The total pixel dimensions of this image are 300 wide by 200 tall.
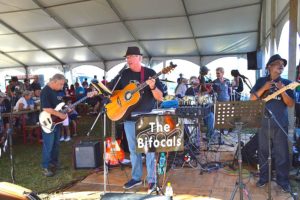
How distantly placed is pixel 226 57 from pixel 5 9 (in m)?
10.1

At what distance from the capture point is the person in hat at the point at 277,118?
144 inches

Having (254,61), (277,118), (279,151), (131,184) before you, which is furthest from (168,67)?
(254,61)

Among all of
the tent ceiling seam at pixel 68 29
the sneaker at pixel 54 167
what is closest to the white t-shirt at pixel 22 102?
the sneaker at pixel 54 167

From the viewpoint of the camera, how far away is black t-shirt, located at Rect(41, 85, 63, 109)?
16.0ft

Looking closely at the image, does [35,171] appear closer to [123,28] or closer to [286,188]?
[286,188]

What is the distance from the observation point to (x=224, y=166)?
5.14 meters

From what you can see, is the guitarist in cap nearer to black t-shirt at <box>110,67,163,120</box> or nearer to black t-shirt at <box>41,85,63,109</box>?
black t-shirt at <box>41,85,63,109</box>

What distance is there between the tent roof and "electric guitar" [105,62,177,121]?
26.2 ft

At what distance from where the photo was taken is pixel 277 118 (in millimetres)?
3814

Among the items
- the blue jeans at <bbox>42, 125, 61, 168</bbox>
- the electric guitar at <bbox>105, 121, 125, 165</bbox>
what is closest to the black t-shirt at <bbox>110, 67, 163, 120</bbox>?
the electric guitar at <bbox>105, 121, 125, 165</bbox>

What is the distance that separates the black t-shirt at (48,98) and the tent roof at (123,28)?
7.15 metres

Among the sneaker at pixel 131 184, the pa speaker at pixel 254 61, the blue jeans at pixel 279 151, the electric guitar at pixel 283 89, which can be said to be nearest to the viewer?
the electric guitar at pixel 283 89

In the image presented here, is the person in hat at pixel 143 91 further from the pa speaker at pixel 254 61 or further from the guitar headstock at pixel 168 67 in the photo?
the pa speaker at pixel 254 61

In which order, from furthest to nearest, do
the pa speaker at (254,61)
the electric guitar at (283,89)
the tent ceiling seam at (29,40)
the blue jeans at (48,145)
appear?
the tent ceiling seam at (29,40)
the pa speaker at (254,61)
the blue jeans at (48,145)
the electric guitar at (283,89)
